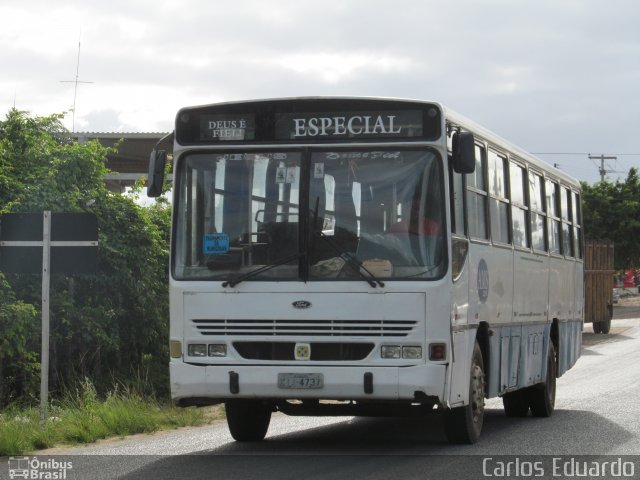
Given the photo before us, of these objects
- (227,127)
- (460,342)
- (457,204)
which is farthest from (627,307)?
(227,127)

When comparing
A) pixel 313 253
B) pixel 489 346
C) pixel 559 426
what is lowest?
pixel 559 426

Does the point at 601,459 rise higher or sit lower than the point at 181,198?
lower

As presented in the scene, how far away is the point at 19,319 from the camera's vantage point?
52.3 feet

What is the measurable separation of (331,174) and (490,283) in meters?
2.60

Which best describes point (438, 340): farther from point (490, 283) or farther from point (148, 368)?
point (148, 368)

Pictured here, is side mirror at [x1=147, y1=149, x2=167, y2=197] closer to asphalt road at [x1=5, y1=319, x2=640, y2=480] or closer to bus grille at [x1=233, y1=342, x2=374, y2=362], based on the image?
bus grille at [x1=233, y1=342, x2=374, y2=362]

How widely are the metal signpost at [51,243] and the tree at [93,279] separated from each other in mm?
4525

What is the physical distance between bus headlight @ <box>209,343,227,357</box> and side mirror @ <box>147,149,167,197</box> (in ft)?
4.78

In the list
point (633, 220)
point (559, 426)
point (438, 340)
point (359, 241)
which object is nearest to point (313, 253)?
point (359, 241)

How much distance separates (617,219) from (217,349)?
56593 millimetres

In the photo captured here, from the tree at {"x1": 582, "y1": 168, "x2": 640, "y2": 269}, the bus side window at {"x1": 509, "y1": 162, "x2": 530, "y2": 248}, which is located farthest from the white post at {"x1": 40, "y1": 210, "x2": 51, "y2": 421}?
the tree at {"x1": 582, "y1": 168, "x2": 640, "y2": 269}

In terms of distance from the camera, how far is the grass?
12.4 metres

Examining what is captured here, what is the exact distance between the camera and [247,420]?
12.9 meters

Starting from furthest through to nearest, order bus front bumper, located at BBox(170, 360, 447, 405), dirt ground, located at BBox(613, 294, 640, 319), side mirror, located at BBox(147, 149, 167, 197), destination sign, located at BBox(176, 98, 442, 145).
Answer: dirt ground, located at BBox(613, 294, 640, 319) → side mirror, located at BBox(147, 149, 167, 197) → destination sign, located at BBox(176, 98, 442, 145) → bus front bumper, located at BBox(170, 360, 447, 405)
